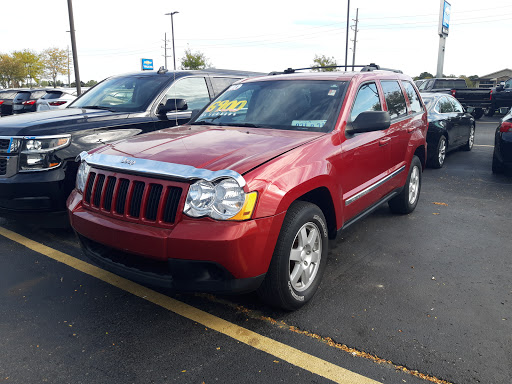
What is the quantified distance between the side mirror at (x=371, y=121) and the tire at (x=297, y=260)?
91 centimetres

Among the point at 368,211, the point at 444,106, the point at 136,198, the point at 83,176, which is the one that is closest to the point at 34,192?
the point at 83,176

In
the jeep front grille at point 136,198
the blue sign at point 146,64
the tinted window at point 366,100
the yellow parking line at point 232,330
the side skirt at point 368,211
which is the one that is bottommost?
the yellow parking line at point 232,330

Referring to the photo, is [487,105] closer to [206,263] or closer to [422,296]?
[422,296]

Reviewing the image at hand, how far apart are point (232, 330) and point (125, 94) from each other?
13.8ft

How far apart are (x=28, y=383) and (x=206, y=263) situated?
118cm

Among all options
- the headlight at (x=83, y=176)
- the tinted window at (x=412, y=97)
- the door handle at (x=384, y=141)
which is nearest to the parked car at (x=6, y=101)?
the headlight at (x=83, y=176)

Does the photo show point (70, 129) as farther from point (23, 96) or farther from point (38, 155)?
point (23, 96)

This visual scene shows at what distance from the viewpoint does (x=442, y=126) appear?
8.85m

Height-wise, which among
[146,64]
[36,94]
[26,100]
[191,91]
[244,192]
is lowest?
[244,192]

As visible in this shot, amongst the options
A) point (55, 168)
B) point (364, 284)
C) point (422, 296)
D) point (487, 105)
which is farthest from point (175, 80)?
point (487, 105)

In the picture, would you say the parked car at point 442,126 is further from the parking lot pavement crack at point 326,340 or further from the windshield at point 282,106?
the parking lot pavement crack at point 326,340

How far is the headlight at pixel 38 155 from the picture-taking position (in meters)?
4.47

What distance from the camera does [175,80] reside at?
6.11 metres

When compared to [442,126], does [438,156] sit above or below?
below
